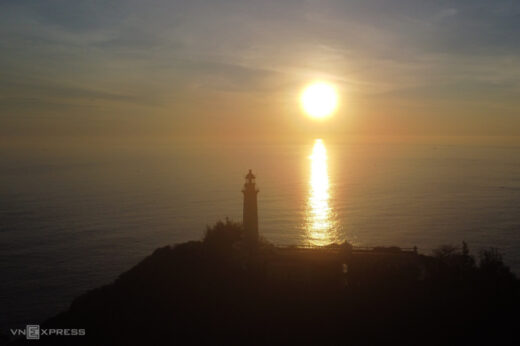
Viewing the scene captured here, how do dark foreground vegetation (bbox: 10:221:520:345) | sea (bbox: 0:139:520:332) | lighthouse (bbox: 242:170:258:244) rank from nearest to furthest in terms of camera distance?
dark foreground vegetation (bbox: 10:221:520:345), lighthouse (bbox: 242:170:258:244), sea (bbox: 0:139:520:332)

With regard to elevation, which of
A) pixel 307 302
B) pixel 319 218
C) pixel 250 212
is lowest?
pixel 307 302

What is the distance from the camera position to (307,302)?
20.3 m

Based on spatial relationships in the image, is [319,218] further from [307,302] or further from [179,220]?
[307,302]

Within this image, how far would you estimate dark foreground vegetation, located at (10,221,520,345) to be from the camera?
1830 cm

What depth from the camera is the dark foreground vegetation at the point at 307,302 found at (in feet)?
60.0

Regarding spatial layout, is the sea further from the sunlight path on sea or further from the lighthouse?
the lighthouse

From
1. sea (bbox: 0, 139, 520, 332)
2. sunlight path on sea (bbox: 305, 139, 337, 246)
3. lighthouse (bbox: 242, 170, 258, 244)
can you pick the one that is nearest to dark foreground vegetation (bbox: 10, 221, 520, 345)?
lighthouse (bbox: 242, 170, 258, 244)

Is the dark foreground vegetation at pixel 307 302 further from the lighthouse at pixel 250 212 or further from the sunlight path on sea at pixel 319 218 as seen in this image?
the sunlight path on sea at pixel 319 218

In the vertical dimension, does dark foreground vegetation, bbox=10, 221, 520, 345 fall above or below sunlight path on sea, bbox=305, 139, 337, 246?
below

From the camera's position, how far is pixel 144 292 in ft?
76.6

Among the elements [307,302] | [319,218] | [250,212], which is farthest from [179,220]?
[307,302]

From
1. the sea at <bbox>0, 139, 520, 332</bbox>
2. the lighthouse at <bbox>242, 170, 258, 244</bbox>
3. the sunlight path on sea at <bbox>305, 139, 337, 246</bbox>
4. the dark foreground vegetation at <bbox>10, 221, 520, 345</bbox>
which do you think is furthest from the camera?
the sunlight path on sea at <bbox>305, 139, 337, 246</bbox>

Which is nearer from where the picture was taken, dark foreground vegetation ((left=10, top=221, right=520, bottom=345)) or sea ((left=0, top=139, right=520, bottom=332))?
dark foreground vegetation ((left=10, top=221, right=520, bottom=345))

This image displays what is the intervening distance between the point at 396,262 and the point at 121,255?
34296 millimetres
